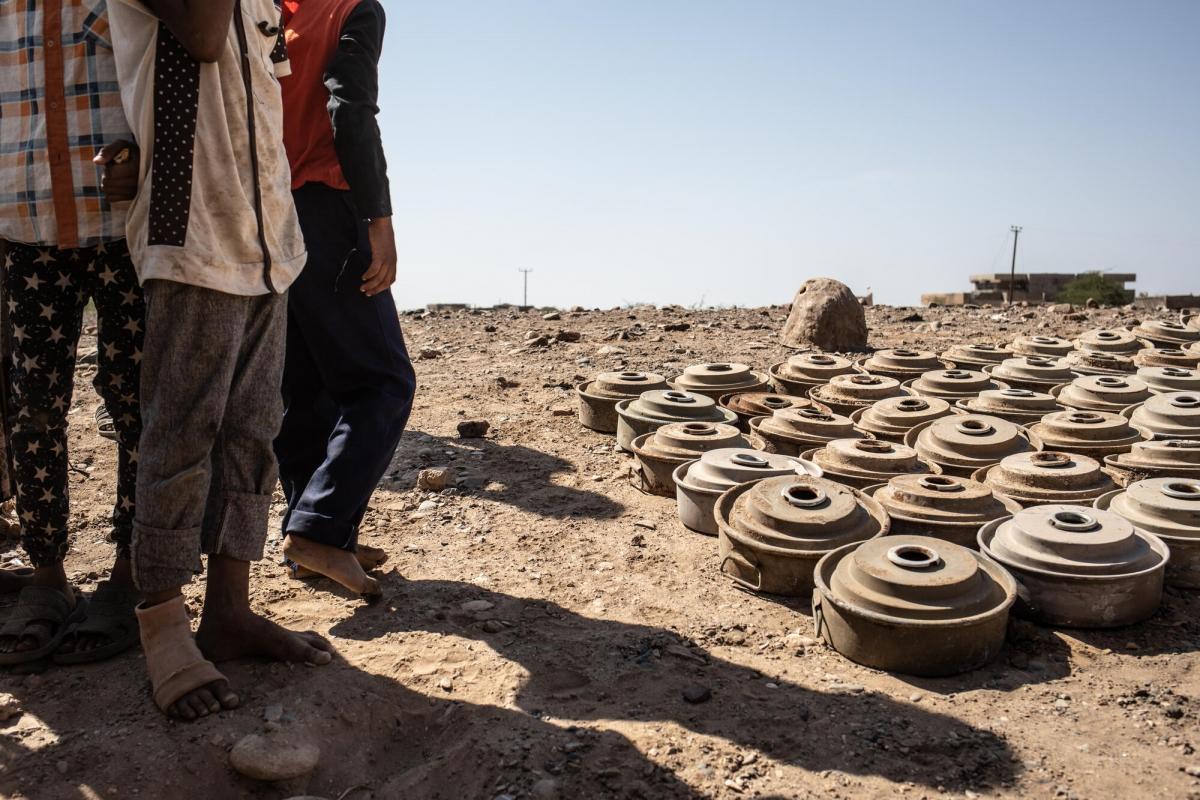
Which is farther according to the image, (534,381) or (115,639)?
(534,381)

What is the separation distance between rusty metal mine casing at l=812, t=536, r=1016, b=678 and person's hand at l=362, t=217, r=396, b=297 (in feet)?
5.34

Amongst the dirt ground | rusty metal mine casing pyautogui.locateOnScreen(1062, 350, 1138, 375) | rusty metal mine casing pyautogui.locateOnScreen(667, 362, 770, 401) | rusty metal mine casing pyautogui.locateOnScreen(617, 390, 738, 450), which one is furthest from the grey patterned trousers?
rusty metal mine casing pyautogui.locateOnScreen(1062, 350, 1138, 375)

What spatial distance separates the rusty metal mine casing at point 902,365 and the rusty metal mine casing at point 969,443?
1.52m

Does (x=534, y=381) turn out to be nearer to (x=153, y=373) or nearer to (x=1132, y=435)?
(x=1132, y=435)

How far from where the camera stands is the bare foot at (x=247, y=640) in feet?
7.74

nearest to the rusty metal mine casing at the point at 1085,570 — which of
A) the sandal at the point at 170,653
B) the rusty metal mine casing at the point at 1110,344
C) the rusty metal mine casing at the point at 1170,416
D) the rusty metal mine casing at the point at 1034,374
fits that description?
the rusty metal mine casing at the point at 1170,416

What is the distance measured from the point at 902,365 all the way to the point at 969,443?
184 cm

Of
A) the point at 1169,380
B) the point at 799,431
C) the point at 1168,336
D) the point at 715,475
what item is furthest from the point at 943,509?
the point at 1168,336

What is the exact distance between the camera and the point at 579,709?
241 centimetres

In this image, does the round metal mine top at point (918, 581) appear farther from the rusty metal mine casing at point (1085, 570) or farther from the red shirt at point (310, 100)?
the red shirt at point (310, 100)

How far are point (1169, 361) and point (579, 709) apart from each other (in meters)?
5.54

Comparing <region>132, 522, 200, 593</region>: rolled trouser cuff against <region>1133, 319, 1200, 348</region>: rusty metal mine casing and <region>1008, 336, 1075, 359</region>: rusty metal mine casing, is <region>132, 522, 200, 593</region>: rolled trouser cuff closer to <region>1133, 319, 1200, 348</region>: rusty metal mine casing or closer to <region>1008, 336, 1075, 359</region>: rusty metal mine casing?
<region>1008, 336, 1075, 359</region>: rusty metal mine casing

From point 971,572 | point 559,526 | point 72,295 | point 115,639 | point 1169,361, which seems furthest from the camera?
point 1169,361

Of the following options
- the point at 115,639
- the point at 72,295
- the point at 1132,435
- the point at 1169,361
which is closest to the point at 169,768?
the point at 115,639
